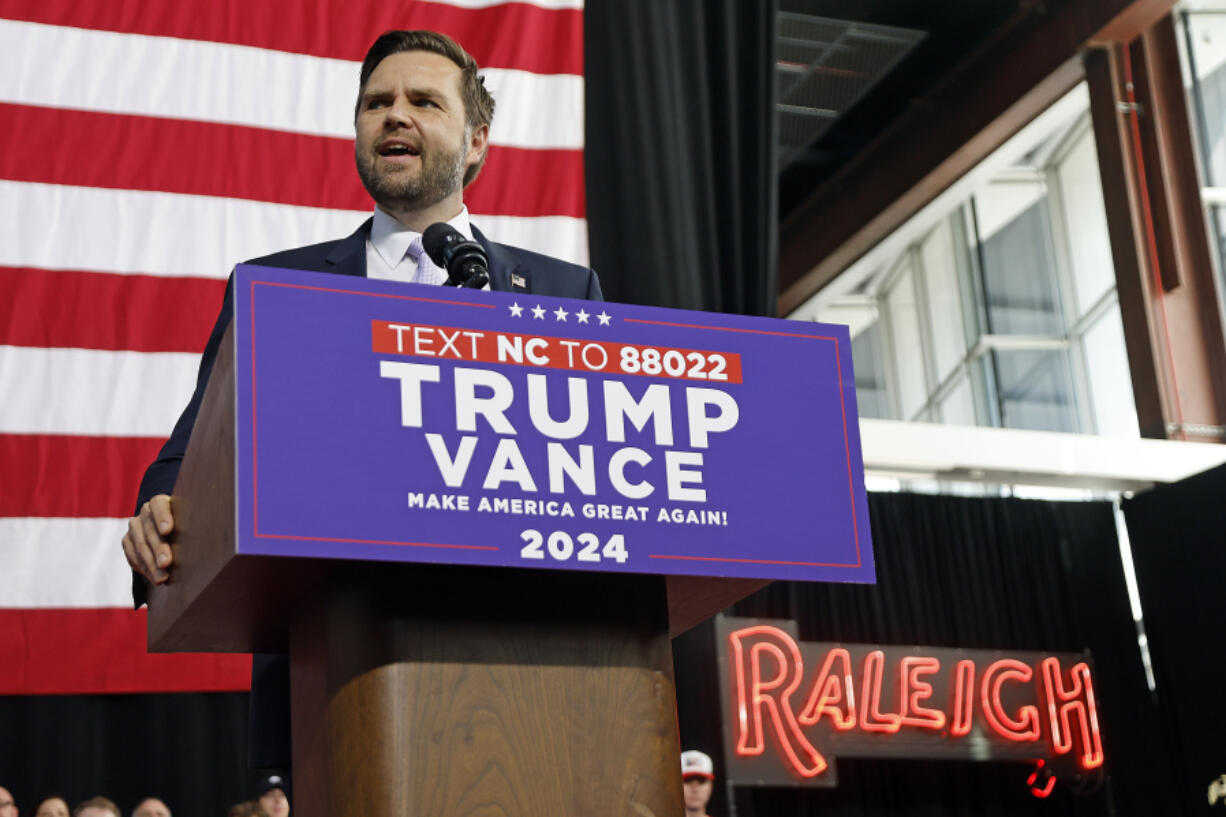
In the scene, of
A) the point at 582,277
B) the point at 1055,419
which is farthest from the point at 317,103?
the point at 1055,419

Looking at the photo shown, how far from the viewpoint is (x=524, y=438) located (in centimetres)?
104

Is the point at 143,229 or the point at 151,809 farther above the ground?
the point at 143,229

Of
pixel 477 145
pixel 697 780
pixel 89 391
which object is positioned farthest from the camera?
pixel 697 780

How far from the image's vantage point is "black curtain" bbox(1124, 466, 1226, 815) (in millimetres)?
6824

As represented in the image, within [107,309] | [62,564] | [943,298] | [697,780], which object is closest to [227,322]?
[62,564]

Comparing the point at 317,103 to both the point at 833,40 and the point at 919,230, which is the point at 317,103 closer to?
the point at 833,40

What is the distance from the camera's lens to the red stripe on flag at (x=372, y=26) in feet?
14.0

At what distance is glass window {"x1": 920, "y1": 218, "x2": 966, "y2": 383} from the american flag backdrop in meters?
5.85

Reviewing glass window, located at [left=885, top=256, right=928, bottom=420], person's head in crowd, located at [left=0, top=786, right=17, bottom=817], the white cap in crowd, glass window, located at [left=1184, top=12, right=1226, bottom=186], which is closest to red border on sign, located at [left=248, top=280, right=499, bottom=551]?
person's head in crowd, located at [left=0, top=786, right=17, bottom=817]

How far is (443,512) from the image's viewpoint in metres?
1.01

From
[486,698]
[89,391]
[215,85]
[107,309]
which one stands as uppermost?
[215,85]

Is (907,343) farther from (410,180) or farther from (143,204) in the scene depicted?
(410,180)

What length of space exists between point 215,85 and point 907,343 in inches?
270

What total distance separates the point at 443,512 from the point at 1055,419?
325 inches
